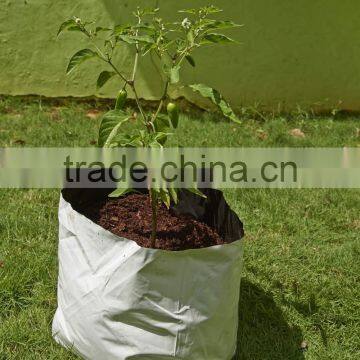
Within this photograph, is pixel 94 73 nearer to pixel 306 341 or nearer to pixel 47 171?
pixel 47 171

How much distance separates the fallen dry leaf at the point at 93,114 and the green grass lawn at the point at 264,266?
0.78ft

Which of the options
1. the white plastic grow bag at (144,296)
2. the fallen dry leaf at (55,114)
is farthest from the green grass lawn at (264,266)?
the white plastic grow bag at (144,296)

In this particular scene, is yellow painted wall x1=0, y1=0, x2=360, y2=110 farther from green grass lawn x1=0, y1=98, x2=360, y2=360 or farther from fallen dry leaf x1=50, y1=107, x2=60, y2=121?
green grass lawn x1=0, y1=98, x2=360, y2=360

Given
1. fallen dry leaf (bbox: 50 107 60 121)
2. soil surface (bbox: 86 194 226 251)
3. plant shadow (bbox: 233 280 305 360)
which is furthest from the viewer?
fallen dry leaf (bbox: 50 107 60 121)

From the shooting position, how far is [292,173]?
3.90 metres

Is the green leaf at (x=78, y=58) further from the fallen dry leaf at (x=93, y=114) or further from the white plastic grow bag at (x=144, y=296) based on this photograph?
the fallen dry leaf at (x=93, y=114)

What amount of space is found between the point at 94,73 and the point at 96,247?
271cm

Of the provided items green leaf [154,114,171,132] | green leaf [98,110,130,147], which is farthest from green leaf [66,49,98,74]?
green leaf [154,114,171,132]

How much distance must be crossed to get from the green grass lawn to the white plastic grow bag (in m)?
0.26

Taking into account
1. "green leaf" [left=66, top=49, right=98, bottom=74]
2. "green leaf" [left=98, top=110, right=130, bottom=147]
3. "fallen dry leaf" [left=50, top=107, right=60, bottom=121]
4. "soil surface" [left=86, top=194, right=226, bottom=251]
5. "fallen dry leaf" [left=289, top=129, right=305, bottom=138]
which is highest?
"green leaf" [left=66, top=49, right=98, bottom=74]

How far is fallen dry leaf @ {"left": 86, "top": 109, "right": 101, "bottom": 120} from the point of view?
4.46 metres

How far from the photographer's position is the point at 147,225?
234 cm

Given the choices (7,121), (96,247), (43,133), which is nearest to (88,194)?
(96,247)

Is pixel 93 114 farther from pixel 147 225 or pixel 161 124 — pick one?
pixel 161 124
